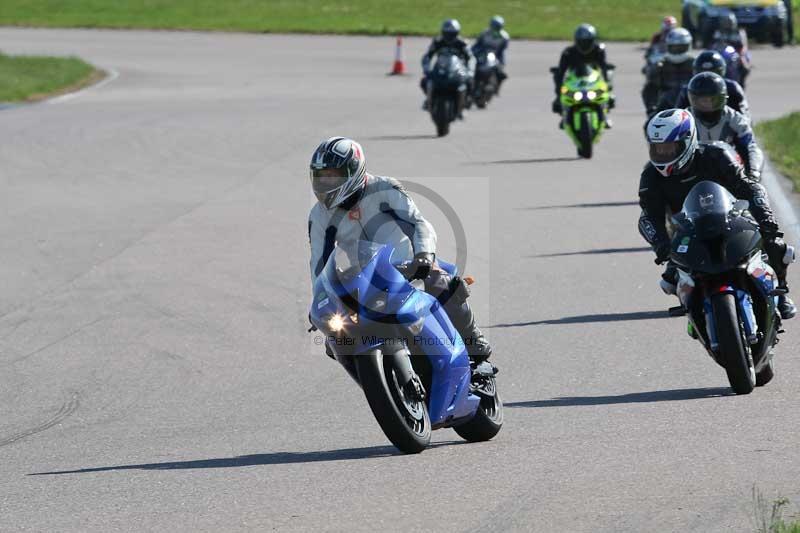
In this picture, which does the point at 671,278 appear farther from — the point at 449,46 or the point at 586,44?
the point at 449,46

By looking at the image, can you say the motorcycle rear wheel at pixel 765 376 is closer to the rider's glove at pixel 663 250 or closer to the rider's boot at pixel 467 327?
the rider's glove at pixel 663 250

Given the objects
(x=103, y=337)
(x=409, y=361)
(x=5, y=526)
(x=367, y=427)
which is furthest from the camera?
(x=103, y=337)

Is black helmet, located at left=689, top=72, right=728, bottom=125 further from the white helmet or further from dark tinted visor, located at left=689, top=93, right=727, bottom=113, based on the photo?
the white helmet

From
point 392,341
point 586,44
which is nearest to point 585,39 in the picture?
point 586,44

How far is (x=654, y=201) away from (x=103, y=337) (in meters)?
4.02

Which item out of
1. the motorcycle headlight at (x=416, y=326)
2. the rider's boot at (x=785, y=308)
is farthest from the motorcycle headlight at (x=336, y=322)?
the rider's boot at (x=785, y=308)

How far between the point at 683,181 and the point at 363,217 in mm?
2941

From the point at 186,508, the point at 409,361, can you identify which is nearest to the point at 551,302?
the point at 409,361

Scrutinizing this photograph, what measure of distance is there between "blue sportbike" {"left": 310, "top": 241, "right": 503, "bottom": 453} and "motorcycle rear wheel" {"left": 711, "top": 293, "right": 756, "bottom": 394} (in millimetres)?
1668

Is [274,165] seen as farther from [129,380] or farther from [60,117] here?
[129,380]

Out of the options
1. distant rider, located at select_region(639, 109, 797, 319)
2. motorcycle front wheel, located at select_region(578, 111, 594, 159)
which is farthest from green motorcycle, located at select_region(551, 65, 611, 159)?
distant rider, located at select_region(639, 109, 797, 319)

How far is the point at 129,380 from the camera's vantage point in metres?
10.8

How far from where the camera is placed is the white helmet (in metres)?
10.3

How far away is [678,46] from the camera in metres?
20.8
